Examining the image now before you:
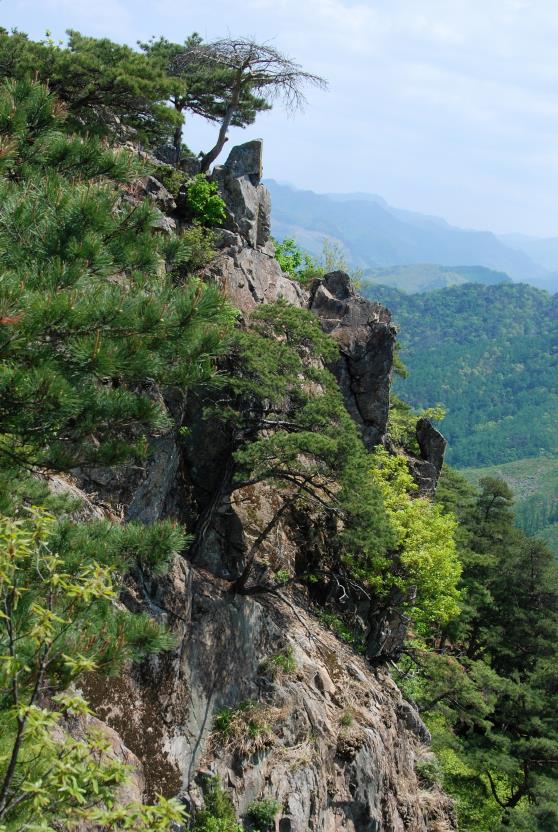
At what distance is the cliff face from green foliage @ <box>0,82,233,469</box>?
5.13 m

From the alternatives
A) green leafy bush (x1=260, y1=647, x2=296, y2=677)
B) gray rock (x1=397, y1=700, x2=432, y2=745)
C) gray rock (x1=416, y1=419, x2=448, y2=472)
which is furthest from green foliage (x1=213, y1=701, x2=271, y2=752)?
gray rock (x1=416, y1=419, x2=448, y2=472)

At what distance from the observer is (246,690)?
43.4ft

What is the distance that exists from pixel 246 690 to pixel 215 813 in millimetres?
2401

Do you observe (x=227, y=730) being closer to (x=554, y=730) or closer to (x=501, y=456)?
(x=554, y=730)

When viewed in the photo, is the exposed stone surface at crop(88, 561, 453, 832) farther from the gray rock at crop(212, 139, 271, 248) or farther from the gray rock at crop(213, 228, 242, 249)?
the gray rock at crop(212, 139, 271, 248)

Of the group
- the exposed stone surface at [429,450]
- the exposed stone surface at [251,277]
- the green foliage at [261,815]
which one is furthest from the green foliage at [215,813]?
the exposed stone surface at [429,450]

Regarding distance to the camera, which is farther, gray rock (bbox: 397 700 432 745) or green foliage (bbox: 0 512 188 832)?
gray rock (bbox: 397 700 432 745)

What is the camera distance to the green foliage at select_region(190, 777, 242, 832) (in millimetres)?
Answer: 10977

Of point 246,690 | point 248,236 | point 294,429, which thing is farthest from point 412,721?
point 248,236

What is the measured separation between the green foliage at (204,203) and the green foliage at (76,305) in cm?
1177

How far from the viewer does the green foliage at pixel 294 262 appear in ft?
82.6

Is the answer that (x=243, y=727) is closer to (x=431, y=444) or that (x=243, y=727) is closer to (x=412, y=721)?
(x=412, y=721)

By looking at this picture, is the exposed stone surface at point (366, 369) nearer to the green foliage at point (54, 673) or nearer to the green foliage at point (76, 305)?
the green foliage at point (76, 305)

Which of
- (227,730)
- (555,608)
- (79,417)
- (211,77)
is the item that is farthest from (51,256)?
(555,608)
